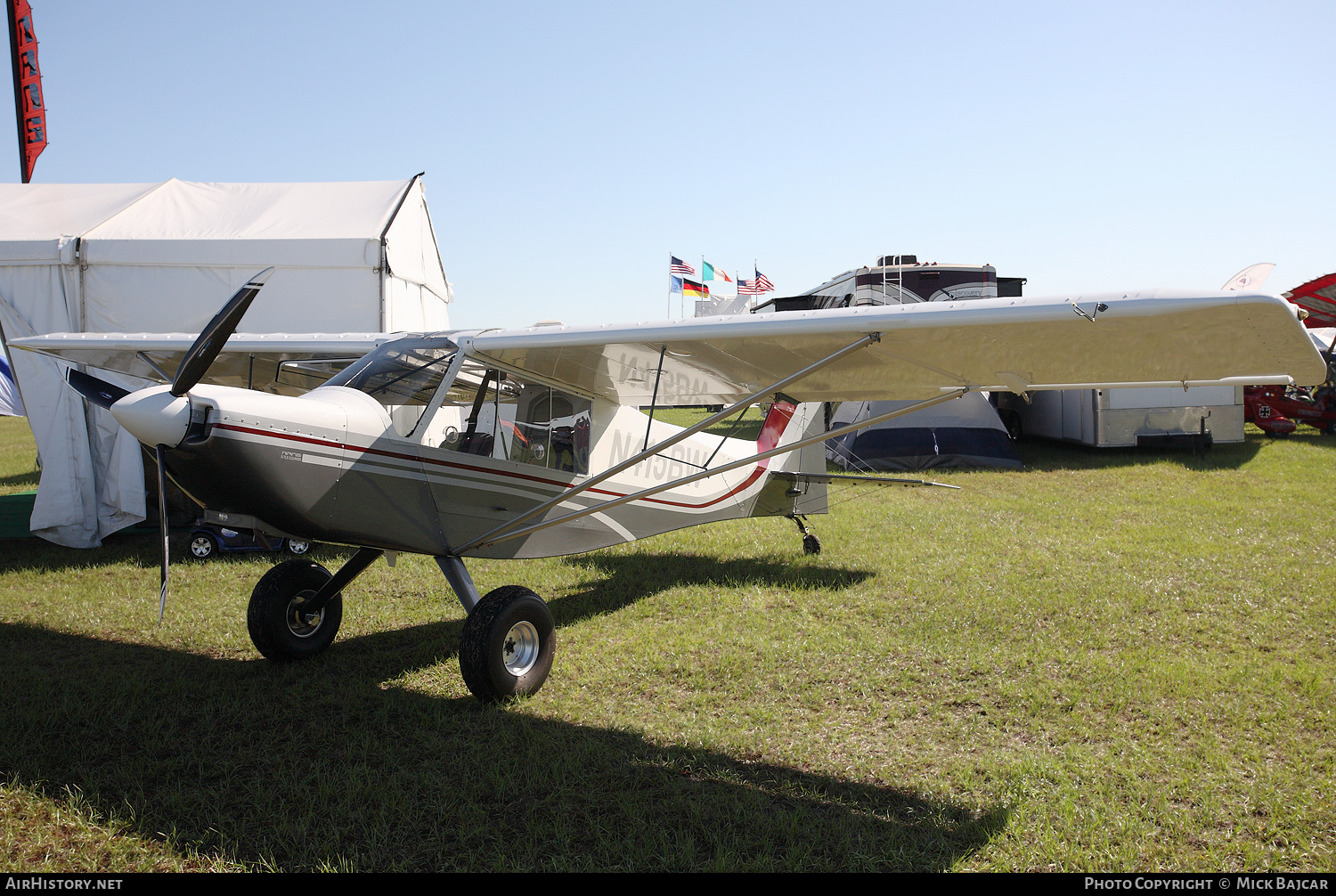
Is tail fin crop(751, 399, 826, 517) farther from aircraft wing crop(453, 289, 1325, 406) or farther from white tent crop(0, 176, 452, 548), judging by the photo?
white tent crop(0, 176, 452, 548)

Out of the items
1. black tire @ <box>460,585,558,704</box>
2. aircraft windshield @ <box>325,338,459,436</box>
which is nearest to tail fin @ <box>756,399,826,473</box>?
black tire @ <box>460,585,558,704</box>

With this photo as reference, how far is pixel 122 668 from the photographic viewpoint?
513 centimetres

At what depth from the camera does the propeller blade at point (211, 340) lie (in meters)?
3.75

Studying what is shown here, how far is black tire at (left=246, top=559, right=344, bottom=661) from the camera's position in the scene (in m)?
5.12

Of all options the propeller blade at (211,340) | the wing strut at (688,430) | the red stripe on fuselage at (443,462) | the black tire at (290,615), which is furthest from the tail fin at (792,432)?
the propeller blade at (211,340)

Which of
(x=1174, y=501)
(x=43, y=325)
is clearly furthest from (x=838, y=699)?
(x=43, y=325)

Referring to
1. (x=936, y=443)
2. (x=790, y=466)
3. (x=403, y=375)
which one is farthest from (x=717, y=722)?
(x=936, y=443)

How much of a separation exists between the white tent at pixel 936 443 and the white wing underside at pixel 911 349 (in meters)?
8.54

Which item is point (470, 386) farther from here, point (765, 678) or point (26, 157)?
point (26, 157)

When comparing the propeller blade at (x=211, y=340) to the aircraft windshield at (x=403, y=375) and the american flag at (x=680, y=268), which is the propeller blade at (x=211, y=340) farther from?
the american flag at (x=680, y=268)

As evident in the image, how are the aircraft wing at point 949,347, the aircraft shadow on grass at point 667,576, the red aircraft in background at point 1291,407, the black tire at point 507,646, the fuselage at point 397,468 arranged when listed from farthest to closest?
1. the red aircraft in background at point 1291,407
2. the aircraft shadow on grass at point 667,576
3. the black tire at point 507,646
4. the fuselage at point 397,468
5. the aircraft wing at point 949,347

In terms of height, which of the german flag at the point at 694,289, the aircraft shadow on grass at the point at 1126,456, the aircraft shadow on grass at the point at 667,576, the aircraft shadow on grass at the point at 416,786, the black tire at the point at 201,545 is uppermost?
the german flag at the point at 694,289

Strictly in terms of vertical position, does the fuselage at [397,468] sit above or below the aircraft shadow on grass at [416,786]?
above

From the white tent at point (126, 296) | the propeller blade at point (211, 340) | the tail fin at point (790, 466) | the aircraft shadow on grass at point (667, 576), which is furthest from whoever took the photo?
the white tent at point (126, 296)
